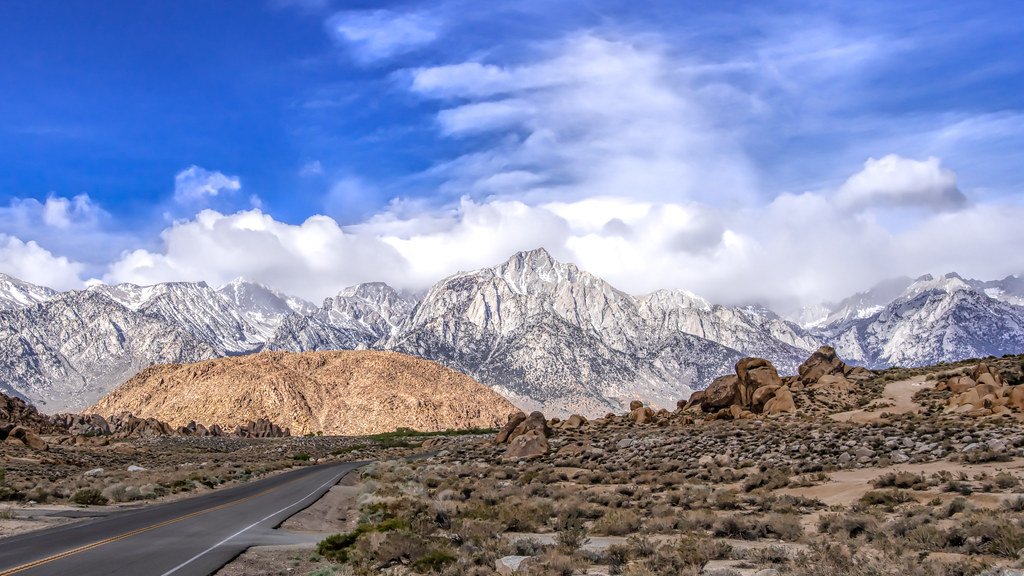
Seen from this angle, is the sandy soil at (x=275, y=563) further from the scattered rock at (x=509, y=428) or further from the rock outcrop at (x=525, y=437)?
the scattered rock at (x=509, y=428)

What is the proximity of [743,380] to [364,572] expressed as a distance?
45595 mm

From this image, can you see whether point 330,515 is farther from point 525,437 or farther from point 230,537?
point 525,437

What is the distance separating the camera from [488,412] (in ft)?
509

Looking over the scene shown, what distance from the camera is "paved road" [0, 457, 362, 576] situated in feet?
53.7

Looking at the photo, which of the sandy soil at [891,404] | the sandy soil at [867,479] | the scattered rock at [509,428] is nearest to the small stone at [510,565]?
the sandy soil at [867,479]

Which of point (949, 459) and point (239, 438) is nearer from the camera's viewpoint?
point (949, 459)

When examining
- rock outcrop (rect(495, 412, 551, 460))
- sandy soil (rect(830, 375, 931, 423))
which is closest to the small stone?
sandy soil (rect(830, 375, 931, 423))

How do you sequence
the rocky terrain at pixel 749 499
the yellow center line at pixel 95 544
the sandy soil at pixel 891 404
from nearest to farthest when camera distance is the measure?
the rocky terrain at pixel 749 499, the yellow center line at pixel 95 544, the sandy soil at pixel 891 404

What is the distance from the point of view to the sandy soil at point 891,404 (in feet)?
140

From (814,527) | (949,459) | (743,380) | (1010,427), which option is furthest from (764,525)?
(743,380)

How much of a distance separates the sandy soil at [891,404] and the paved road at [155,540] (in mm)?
31271

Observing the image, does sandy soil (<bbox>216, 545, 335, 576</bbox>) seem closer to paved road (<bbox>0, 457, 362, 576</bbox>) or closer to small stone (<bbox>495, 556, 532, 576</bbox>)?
paved road (<bbox>0, 457, 362, 576</bbox>)

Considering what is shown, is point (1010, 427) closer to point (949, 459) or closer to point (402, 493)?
point (949, 459)

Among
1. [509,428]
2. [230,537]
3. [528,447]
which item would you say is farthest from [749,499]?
[509,428]
